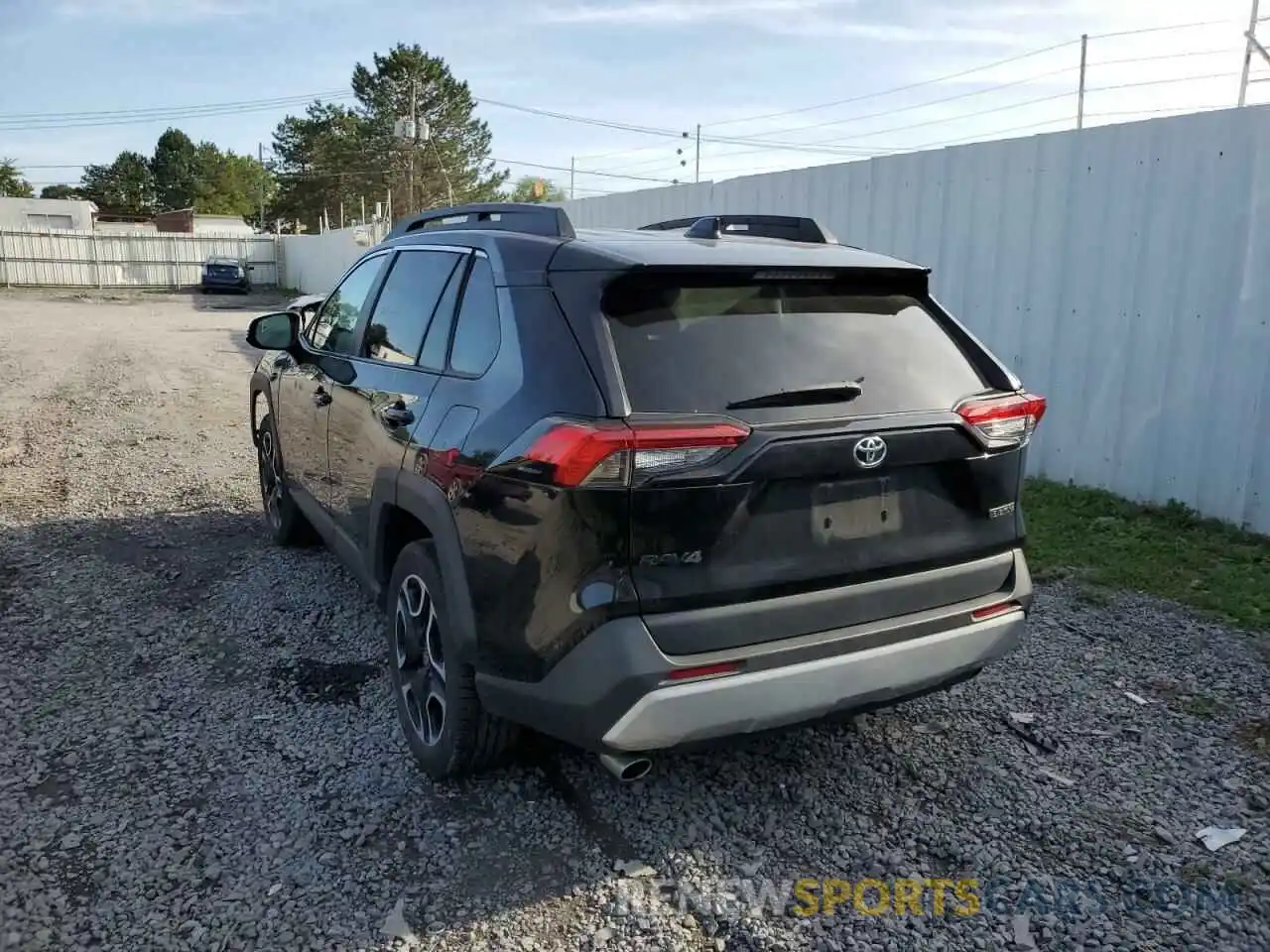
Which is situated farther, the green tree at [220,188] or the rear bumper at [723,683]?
the green tree at [220,188]

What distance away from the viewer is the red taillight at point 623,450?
2359 mm

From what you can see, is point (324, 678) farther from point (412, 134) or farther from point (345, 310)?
point (412, 134)

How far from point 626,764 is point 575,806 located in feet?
2.00

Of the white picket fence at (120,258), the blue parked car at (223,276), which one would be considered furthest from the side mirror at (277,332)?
the white picket fence at (120,258)

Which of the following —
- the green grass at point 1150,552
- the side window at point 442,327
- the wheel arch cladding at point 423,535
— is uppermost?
the side window at point 442,327

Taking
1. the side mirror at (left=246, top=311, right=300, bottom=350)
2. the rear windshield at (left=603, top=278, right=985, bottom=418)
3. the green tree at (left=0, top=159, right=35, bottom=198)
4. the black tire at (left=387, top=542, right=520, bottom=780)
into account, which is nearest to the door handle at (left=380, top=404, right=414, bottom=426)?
the black tire at (left=387, top=542, right=520, bottom=780)

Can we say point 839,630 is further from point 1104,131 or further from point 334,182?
point 334,182

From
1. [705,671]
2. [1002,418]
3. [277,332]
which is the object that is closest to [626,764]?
[705,671]

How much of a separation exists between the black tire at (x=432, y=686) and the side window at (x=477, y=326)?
64 centimetres

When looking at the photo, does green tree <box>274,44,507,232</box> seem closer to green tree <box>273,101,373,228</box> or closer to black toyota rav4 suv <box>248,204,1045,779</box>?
green tree <box>273,101,373,228</box>

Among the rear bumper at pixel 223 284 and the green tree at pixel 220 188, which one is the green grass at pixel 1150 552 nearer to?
the rear bumper at pixel 223 284

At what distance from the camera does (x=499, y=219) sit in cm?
338

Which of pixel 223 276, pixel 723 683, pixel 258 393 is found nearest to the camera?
pixel 723 683

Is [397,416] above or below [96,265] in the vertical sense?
below
